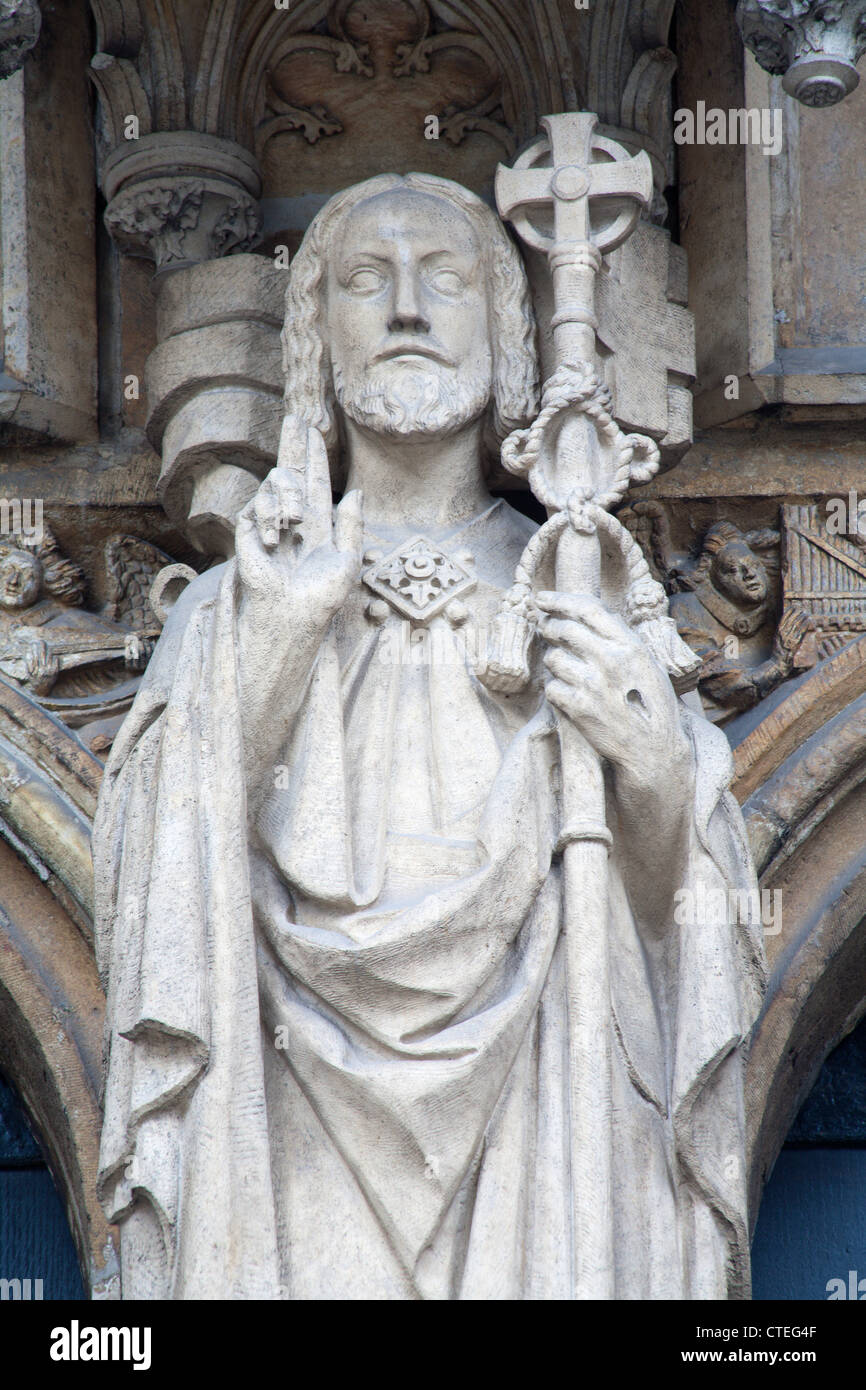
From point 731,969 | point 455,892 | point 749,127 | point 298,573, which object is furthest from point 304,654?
point 749,127

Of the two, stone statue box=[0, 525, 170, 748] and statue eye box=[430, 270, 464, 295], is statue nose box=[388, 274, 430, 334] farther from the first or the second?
stone statue box=[0, 525, 170, 748]

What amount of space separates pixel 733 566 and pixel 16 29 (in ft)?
6.39

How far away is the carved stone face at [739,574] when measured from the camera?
695 centimetres

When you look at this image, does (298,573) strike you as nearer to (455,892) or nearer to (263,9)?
(455,892)

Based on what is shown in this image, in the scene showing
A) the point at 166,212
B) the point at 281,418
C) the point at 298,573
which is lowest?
the point at 298,573

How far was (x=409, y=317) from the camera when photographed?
20.7ft

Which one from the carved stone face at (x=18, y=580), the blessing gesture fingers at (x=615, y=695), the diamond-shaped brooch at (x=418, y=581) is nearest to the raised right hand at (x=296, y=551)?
the diamond-shaped brooch at (x=418, y=581)

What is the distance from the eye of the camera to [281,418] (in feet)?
22.1

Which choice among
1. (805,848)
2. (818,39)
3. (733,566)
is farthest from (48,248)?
(805,848)

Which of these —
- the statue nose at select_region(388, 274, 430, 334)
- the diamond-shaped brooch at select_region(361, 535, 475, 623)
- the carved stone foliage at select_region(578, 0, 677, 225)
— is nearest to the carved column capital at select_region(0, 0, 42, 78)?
the statue nose at select_region(388, 274, 430, 334)

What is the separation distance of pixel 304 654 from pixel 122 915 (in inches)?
22.7

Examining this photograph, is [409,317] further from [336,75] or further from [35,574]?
[35,574]

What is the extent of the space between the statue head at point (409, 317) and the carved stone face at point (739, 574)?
2.42 feet

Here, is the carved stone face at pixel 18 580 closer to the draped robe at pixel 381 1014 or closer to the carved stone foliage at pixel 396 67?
the draped robe at pixel 381 1014
